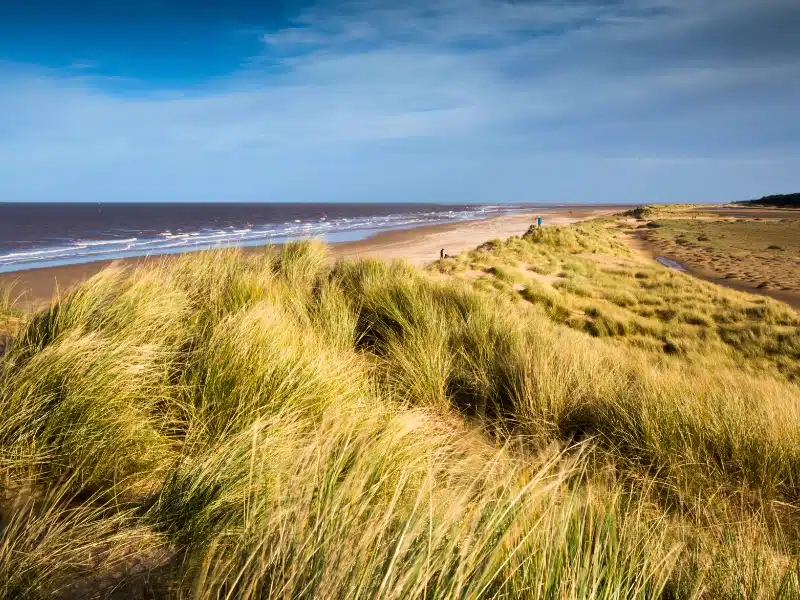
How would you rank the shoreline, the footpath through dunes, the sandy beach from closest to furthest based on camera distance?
the footpath through dunes < the sandy beach < the shoreline

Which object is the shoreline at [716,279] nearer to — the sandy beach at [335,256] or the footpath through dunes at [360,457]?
the sandy beach at [335,256]

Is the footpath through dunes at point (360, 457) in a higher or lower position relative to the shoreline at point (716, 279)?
higher

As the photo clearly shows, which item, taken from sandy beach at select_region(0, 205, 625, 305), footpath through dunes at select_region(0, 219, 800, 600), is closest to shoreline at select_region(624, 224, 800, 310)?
sandy beach at select_region(0, 205, 625, 305)

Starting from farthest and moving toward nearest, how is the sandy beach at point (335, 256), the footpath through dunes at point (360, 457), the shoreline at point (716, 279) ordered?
the shoreline at point (716, 279) → the sandy beach at point (335, 256) → the footpath through dunes at point (360, 457)

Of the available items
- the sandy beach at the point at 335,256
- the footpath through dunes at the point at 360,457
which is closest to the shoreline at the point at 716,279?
the sandy beach at the point at 335,256

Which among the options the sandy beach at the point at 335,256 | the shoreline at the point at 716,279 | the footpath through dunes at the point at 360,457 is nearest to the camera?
the footpath through dunes at the point at 360,457

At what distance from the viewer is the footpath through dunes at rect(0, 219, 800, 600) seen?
1452mm

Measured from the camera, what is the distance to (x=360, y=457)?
1.96 m

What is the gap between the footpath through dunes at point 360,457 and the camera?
1452mm

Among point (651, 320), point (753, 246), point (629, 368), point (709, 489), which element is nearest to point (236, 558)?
point (709, 489)

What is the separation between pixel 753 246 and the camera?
82.1 feet

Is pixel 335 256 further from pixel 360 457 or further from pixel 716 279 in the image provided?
pixel 360 457

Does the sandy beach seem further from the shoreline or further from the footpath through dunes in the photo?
the shoreline

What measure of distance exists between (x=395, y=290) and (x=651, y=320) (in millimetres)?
6835
